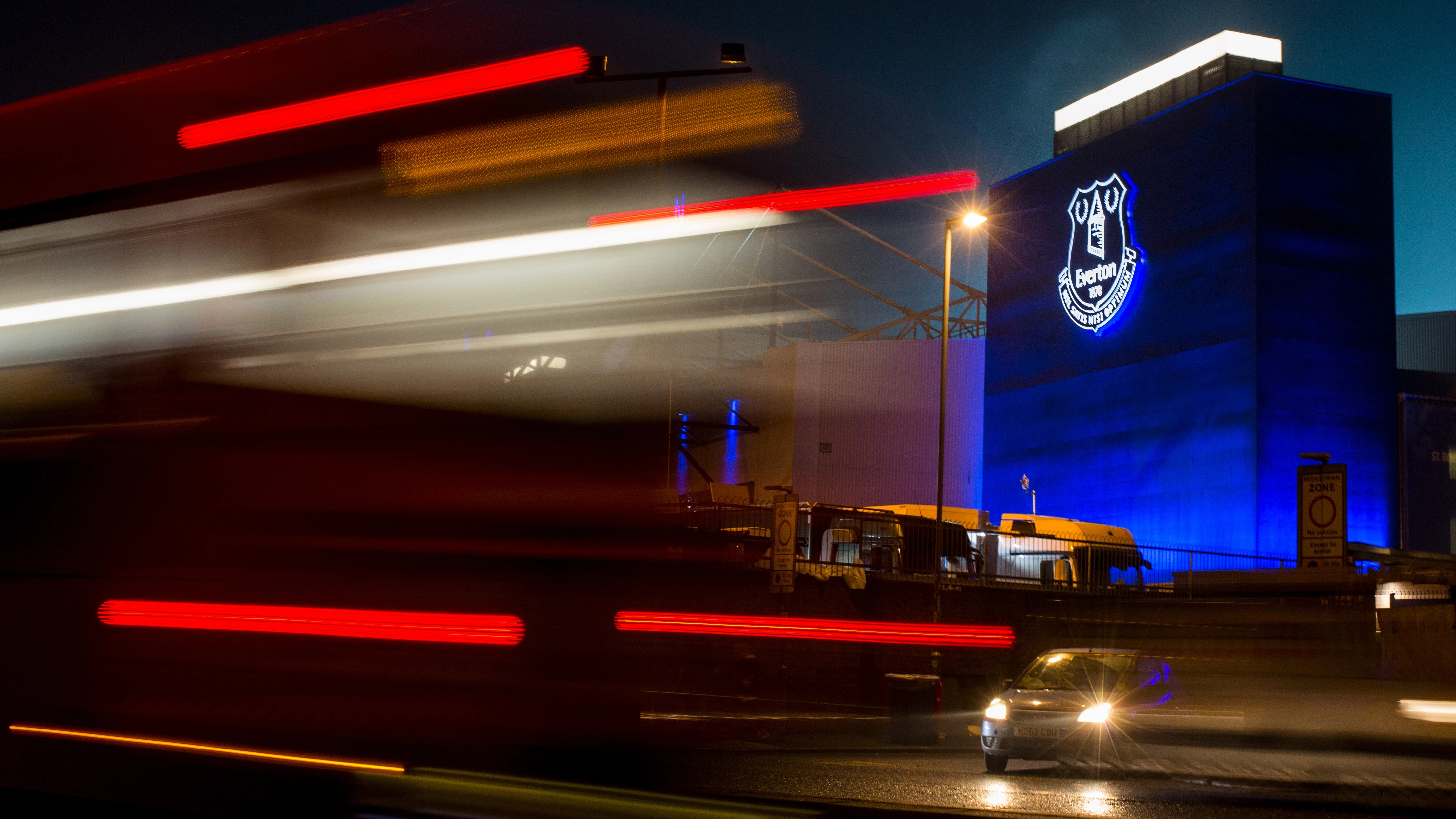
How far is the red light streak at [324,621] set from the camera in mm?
4133

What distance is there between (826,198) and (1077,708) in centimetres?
933

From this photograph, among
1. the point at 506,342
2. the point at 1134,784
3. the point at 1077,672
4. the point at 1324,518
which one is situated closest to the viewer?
the point at 506,342

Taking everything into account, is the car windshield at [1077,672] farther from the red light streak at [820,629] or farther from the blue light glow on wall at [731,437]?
the blue light glow on wall at [731,437]

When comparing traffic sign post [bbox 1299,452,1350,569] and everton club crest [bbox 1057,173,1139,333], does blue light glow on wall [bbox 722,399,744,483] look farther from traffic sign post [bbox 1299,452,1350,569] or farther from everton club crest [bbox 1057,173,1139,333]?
everton club crest [bbox 1057,173,1139,333]

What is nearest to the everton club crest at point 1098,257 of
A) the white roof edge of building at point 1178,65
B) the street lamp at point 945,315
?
the white roof edge of building at point 1178,65

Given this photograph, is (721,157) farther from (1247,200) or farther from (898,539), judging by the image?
(1247,200)

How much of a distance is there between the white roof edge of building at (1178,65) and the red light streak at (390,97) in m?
42.8

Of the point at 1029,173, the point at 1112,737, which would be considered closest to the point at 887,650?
the point at 1112,737

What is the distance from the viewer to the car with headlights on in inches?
479

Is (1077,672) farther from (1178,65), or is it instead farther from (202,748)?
(1178,65)

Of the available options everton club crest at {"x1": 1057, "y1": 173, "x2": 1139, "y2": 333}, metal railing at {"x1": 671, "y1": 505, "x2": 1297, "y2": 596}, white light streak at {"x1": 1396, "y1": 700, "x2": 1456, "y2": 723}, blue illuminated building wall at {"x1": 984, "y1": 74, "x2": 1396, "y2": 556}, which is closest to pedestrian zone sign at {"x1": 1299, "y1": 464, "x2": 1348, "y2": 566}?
metal railing at {"x1": 671, "y1": 505, "x2": 1297, "y2": 596}

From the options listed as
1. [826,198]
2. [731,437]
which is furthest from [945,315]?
[826,198]

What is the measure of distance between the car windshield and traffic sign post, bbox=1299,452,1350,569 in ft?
15.7

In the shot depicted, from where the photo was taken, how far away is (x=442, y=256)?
4.22m
